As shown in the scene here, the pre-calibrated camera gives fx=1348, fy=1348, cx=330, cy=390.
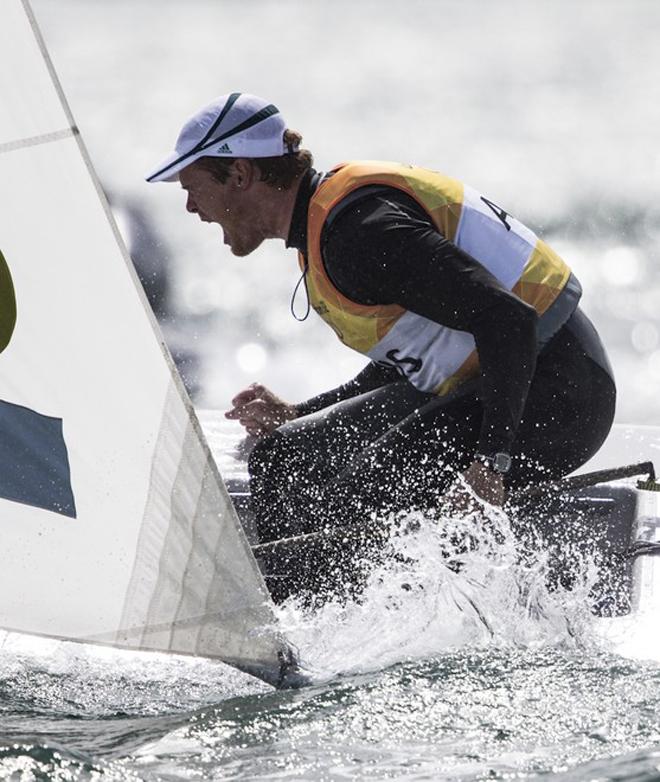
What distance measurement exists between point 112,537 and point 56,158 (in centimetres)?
40

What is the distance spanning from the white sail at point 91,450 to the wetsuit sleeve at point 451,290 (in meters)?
0.42

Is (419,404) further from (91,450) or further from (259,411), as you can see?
(91,450)

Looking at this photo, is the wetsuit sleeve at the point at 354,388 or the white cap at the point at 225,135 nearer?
the white cap at the point at 225,135

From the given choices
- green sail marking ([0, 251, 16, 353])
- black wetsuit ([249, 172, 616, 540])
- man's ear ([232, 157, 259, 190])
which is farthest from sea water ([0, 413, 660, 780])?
Result: man's ear ([232, 157, 259, 190])

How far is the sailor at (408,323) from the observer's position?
1.76 m

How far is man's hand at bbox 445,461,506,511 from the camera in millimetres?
1773

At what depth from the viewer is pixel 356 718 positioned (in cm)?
131

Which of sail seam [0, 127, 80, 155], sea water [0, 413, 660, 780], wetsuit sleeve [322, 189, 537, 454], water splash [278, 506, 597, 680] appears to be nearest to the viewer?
sea water [0, 413, 660, 780]

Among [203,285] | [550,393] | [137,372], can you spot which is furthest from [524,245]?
[203,285]

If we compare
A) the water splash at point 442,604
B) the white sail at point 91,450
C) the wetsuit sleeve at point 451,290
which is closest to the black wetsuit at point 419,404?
the wetsuit sleeve at point 451,290

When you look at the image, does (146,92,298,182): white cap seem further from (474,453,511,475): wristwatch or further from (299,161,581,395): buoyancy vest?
(474,453,511,475): wristwatch

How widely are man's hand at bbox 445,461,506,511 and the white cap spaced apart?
1.75 ft

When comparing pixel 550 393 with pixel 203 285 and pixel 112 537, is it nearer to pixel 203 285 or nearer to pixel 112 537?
pixel 112 537

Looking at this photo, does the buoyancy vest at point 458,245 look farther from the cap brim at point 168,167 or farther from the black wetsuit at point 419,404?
→ the cap brim at point 168,167
